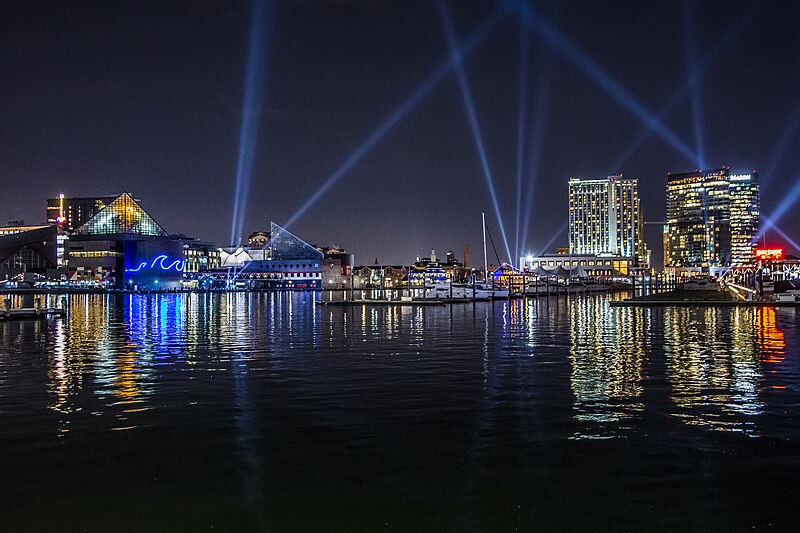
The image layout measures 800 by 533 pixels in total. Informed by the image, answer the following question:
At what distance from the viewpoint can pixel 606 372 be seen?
69.5ft

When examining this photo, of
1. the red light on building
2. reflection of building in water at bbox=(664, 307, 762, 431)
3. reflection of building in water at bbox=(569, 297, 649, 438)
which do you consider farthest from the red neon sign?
reflection of building in water at bbox=(569, 297, 649, 438)

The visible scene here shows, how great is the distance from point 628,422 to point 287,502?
727 cm

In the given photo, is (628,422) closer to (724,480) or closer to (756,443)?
(756,443)

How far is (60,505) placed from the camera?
9.34 m

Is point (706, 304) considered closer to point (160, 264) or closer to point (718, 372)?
point (718, 372)

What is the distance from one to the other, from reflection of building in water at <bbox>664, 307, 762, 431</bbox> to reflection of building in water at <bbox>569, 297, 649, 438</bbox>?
1.00 meters

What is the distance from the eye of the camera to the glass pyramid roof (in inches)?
7013

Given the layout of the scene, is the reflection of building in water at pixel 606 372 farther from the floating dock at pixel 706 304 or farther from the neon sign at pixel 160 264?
the neon sign at pixel 160 264

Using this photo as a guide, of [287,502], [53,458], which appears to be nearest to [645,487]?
[287,502]

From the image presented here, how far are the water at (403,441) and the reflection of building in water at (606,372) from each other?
0.12 m

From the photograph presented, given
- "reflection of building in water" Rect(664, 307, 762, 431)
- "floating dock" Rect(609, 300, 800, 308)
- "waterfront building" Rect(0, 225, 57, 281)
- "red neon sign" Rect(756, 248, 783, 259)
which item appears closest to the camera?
"reflection of building in water" Rect(664, 307, 762, 431)

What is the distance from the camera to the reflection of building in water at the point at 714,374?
1470 cm

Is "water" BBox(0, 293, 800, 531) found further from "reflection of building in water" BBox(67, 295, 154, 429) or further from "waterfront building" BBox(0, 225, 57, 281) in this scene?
"waterfront building" BBox(0, 225, 57, 281)

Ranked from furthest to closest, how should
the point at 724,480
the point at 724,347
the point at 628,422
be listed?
1. the point at 724,347
2. the point at 628,422
3. the point at 724,480
